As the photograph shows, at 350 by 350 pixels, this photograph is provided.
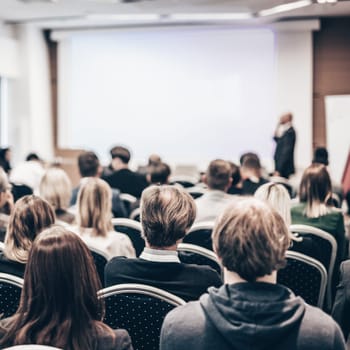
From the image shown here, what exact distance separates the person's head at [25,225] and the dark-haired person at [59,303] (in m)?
0.83

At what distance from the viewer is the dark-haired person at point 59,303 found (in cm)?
162

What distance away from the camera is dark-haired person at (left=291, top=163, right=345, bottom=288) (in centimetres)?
361

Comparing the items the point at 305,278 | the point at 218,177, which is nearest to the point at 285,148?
the point at 218,177

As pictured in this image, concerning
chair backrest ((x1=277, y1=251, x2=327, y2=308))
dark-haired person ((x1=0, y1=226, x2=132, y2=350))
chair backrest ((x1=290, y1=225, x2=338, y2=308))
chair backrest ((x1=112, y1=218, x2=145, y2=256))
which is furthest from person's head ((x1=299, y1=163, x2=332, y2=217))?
dark-haired person ((x1=0, y1=226, x2=132, y2=350))

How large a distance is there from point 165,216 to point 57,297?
2.65 feet

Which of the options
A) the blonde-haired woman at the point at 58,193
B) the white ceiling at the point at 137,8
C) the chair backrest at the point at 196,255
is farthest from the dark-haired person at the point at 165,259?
the white ceiling at the point at 137,8

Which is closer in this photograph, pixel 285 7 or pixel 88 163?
pixel 88 163

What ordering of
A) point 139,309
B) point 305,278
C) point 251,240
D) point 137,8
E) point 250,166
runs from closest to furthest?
point 251,240 → point 139,309 → point 305,278 → point 250,166 → point 137,8

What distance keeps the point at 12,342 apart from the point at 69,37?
29.9 ft

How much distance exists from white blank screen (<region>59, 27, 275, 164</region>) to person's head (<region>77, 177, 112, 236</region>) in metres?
6.44

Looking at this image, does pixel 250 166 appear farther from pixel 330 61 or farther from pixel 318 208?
pixel 330 61

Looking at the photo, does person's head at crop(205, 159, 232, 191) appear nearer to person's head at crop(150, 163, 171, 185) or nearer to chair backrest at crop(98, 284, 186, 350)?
person's head at crop(150, 163, 171, 185)

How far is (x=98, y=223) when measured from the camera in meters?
3.32

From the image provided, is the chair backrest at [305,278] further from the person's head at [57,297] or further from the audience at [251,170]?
the audience at [251,170]
